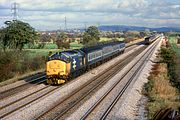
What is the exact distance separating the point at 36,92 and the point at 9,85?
194 inches

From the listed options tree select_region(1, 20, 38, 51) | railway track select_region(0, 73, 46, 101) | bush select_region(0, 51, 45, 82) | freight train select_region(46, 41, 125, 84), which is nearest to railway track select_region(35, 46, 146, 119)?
freight train select_region(46, 41, 125, 84)

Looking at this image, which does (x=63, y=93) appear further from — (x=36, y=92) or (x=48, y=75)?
(x=48, y=75)

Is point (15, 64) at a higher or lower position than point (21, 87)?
higher

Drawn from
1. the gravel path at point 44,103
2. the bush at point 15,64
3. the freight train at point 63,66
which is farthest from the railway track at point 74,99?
the bush at point 15,64

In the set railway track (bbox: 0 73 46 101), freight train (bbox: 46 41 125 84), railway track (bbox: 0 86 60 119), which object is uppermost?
freight train (bbox: 46 41 125 84)

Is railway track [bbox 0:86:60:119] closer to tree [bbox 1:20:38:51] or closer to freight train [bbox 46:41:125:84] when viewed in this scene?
freight train [bbox 46:41:125:84]

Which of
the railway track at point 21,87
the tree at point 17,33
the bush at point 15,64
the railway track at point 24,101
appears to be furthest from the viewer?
the tree at point 17,33

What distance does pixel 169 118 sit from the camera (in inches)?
305

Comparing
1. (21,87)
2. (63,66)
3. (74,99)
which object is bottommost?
(21,87)

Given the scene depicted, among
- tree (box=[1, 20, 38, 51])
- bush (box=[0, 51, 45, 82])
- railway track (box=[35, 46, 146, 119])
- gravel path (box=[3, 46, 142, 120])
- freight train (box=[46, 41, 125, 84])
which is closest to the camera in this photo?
gravel path (box=[3, 46, 142, 120])

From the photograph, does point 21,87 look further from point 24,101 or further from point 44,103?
point 44,103

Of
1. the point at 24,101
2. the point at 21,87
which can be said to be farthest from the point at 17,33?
the point at 24,101

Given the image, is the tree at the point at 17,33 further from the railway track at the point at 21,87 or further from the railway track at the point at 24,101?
the railway track at the point at 24,101

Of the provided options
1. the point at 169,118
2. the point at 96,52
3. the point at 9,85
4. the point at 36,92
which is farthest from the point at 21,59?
the point at 169,118
